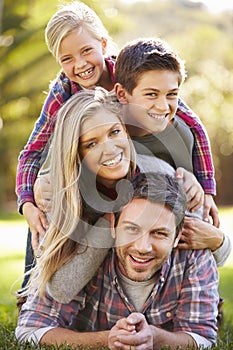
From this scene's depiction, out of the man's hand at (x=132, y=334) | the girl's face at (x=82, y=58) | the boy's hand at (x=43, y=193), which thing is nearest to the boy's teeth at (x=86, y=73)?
the girl's face at (x=82, y=58)

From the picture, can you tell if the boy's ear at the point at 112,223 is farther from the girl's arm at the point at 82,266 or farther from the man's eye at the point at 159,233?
the man's eye at the point at 159,233

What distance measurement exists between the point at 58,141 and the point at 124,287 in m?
0.90

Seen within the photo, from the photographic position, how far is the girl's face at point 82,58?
166 inches

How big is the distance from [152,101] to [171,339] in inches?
51.6

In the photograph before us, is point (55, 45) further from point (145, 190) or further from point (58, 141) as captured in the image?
point (145, 190)

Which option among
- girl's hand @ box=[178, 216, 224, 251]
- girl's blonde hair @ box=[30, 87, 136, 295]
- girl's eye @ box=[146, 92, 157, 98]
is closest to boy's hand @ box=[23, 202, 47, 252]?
girl's blonde hair @ box=[30, 87, 136, 295]

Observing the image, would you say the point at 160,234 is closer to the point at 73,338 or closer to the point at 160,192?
the point at 160,192

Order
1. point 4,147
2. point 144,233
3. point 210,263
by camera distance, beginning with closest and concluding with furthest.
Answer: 1. point 144,233
2. point 210,263
3. point 4,147

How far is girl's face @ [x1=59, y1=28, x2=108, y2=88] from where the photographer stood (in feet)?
13.8

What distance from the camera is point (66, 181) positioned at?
3.91m

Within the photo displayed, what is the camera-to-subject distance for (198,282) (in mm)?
3898

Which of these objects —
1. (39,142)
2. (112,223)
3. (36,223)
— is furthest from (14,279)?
(112,223)

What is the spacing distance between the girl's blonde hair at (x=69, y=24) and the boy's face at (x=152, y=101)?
1.48 ft

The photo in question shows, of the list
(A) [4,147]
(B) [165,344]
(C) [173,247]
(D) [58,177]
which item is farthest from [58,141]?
(A) [4,147]
